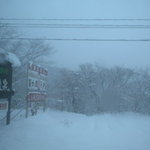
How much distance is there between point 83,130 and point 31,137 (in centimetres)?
Result: 302

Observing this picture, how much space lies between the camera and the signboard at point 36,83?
14.3 m

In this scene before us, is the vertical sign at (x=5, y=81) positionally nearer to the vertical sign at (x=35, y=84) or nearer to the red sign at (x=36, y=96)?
the vertical sign at (x=35, y=84)

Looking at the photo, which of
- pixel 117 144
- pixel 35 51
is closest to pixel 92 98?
pixel 35 51

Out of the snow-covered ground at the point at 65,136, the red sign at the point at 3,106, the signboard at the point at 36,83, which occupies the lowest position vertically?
the snow-covered ground at the point at 65,136

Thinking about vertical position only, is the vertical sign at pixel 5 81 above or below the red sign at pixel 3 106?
above

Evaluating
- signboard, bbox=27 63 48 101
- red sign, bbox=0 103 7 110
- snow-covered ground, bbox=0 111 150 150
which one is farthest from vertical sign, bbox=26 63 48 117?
red sign, bbox=0 103 7 110

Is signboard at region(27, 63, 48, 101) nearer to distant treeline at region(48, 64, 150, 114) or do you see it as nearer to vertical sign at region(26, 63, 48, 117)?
vertical sign at region(26, 63, 48, 117)

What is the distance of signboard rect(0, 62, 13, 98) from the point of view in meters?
12.4

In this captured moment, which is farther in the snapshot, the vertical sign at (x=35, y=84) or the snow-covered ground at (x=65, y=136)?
the vertical sign at (x=35, y=84)

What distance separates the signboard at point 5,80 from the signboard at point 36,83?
150 cm

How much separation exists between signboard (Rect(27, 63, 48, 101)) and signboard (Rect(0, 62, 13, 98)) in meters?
1.50

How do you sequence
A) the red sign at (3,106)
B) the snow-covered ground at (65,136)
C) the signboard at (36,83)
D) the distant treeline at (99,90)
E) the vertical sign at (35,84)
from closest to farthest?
the snow-covered ground at (65,136) < the red sign at (3,106) < the vertical sign at (35,84) < the signboard at (36,83) < the distant treeline at (99,90)

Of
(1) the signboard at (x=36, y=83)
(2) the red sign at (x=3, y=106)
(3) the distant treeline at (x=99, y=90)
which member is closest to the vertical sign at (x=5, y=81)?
(2) the red sign at (x=3, y=106)

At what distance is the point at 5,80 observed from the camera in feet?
41.5
